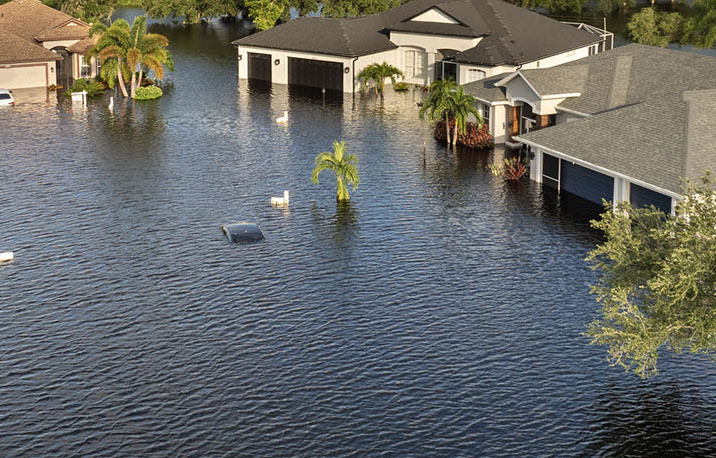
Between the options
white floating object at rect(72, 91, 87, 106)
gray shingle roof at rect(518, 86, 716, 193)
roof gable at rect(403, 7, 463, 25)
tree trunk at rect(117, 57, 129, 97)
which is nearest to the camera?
gray shingle roof at rect(518, 86, 716, 193)

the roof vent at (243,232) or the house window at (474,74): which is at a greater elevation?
the house window at (474,74)

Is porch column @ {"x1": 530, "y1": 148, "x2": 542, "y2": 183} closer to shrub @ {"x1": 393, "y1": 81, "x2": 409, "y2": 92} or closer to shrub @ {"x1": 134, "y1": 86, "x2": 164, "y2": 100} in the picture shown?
shrub @ {"x1": 393, "y1": 81, "x2": 409, "y2": 92}

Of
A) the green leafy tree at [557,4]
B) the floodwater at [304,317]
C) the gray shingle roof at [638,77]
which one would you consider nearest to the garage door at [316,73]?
the floodwater at [304,317]

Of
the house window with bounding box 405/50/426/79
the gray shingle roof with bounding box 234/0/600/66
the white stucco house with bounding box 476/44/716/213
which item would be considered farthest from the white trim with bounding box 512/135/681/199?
the house window with bounding box 405/50/426/79

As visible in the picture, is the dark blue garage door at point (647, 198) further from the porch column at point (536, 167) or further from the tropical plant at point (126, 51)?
the tropical plant at point (126, 51)

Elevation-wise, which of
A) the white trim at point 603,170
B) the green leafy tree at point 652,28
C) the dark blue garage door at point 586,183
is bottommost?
the dark blue garage door at point 586,183

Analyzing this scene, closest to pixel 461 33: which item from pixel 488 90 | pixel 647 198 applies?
pixel 488 90

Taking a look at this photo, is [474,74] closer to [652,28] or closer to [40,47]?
[652,28]

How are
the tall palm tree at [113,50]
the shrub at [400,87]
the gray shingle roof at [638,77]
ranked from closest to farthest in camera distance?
the gray shingle roof at [638,77], the tall palm tree at [113,50], the shrub at [400,87]
